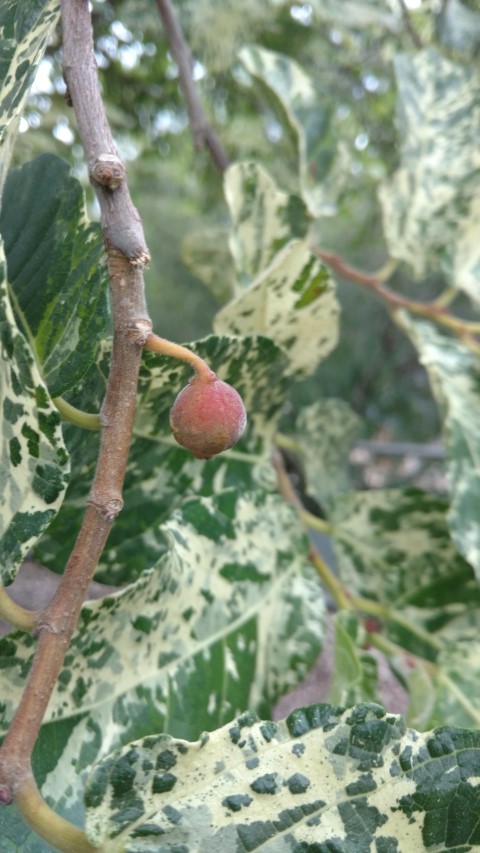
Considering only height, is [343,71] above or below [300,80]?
above

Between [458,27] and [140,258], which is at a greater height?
[458,27]

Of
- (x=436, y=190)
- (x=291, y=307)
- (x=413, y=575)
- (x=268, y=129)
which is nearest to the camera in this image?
(x=291, y=307)

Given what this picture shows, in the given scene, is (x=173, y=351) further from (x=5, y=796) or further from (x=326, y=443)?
Result: (x=326, y=443)

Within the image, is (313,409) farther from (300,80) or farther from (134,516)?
(134,516)

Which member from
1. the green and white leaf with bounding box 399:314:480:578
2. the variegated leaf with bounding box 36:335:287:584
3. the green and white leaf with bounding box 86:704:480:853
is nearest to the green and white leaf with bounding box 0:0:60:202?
the variegated leaf with bounding box 36:335:287:584

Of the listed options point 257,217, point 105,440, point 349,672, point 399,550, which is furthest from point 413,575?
point 105,440

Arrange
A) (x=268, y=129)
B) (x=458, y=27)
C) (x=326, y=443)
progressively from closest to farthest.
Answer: (x=326, y=443) → (x=458, y=27) → (x=268, y=129)

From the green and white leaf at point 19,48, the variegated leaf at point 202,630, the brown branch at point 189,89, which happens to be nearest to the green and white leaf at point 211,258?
the brown branch at point 189,89

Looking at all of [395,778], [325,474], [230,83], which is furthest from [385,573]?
[230,83]
